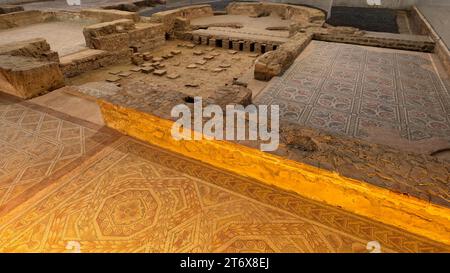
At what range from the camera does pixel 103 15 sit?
31.4 ft

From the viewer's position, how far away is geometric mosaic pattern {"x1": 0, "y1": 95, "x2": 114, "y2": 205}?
197 centimetres

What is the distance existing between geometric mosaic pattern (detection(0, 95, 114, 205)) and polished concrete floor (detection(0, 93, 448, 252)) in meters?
0.01

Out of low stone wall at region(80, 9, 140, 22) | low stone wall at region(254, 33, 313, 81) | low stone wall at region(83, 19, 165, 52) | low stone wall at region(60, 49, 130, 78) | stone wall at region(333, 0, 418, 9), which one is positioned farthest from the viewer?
stone wall at region(333, 0, 418, 9)

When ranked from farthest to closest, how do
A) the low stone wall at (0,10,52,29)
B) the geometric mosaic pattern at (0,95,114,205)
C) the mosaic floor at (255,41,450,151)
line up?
the low stone wall at (0,10,52,29)
the mosaic floor at (255,41,450,151)
the geometric mosaic pattern at (0,95,114,205)

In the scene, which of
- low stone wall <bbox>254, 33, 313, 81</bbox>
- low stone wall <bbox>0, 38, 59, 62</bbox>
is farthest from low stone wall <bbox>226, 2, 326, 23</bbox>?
low stone wall <bbox>0, 38, 59, 62</bbox>

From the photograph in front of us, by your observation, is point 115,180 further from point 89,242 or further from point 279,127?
point 279,127

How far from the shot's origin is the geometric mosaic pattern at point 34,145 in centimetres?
197

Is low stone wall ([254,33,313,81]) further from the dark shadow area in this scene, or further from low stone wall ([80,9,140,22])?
low stone wall ([80,9,140,22])

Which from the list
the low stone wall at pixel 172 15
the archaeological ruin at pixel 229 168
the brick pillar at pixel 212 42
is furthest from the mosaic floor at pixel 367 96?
the low stone wall at pixel 172 15

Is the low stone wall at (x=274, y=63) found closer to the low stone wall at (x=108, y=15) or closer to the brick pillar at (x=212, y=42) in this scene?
the brick pillar at (x=212, y=42)

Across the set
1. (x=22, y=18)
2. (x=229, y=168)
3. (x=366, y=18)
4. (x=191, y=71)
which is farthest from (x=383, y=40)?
(x=22, y=18)

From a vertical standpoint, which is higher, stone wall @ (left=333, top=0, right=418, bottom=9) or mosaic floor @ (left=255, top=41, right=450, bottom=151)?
stone wall @ (left=333, top=0, right=418, bottom=9)

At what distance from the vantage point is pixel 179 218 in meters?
1.67
